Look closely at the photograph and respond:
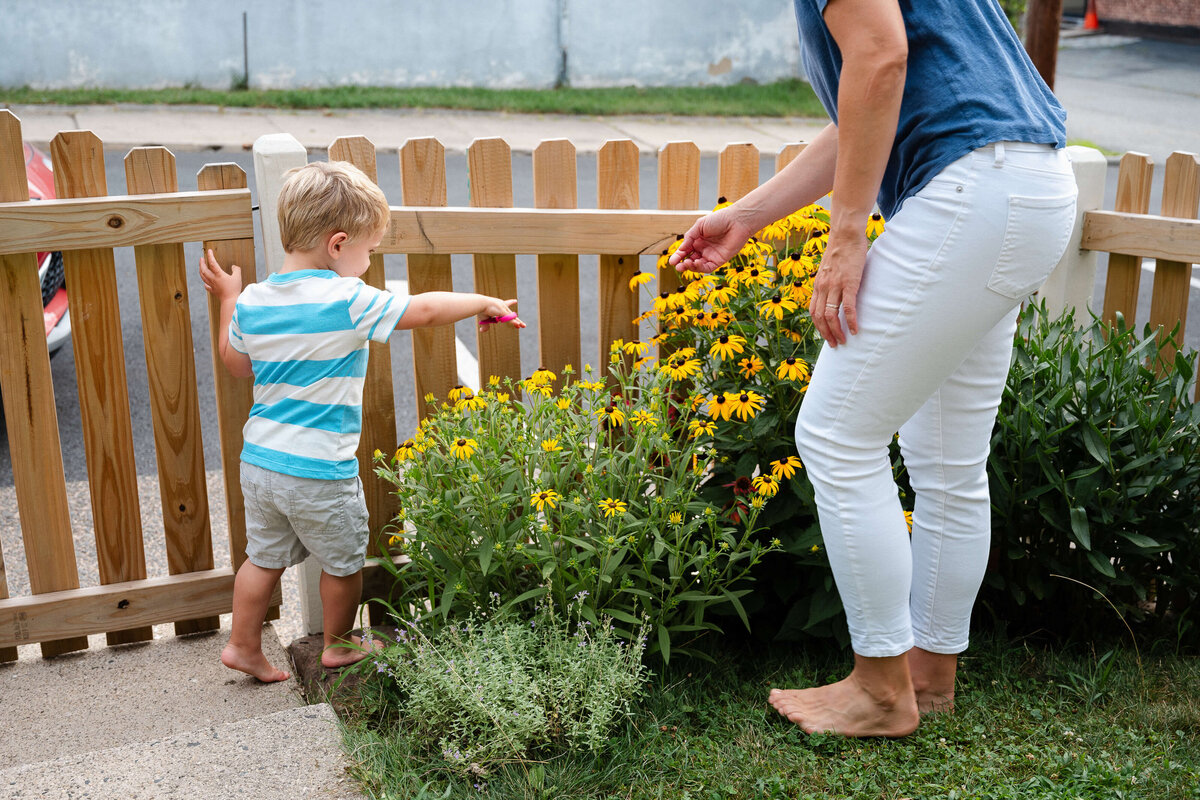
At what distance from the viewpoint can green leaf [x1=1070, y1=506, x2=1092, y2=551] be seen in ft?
8.09

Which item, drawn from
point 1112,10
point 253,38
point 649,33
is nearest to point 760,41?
point 649,33

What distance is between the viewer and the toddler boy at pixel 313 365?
7.88 ft

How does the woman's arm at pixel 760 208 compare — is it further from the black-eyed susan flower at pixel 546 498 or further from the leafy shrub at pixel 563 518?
the black-eyed susan flower at pixel 546 498

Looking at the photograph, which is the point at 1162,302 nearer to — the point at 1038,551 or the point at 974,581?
the point at 1038,551

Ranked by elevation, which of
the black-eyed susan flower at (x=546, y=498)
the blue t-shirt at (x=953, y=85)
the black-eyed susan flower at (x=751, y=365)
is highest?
the blue t-shirt at (x=953, y=85)

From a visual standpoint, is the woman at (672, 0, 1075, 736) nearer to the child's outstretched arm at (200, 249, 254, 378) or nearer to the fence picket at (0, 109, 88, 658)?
the child's outstretched arm at (200, 249, 254, 378)

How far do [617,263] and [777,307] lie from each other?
661 mm

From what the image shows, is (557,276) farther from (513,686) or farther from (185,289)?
(513,686)

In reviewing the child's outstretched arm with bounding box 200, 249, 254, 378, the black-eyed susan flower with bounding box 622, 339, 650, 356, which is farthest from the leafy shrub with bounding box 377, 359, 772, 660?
the child's outstretched arm with bounding box 200, 249, 254, 378

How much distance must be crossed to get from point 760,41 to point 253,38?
22.0 feet

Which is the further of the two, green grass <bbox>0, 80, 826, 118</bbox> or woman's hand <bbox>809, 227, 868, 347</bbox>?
green grass <bbox>0, 80, 826, 118</bbox>

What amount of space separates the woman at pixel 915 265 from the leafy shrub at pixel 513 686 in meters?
0.52

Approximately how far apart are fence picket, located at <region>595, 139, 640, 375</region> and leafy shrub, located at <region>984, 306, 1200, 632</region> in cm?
102

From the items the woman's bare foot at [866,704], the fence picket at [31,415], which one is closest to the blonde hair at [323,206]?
the fence picket at [31,415]
